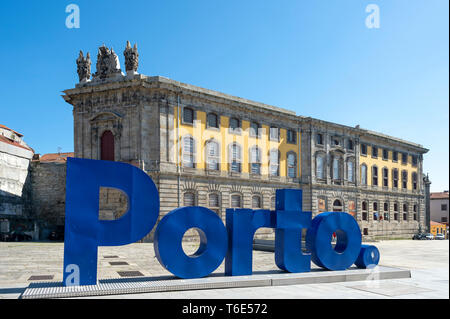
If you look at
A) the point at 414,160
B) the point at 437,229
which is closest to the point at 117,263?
the point at 414,160

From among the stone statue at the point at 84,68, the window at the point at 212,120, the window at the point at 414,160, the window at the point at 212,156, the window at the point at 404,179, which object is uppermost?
the stone statue at the point at 84,68

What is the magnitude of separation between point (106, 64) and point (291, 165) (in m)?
19.5

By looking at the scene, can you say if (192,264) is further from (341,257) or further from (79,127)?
(79,127)

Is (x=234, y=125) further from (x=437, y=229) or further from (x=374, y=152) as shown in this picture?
(x=437, y=229)

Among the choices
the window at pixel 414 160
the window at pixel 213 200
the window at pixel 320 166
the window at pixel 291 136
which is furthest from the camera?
the window at pixel 414 160

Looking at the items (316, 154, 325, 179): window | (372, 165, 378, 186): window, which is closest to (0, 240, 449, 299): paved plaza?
(316, 154, 325, 179): window

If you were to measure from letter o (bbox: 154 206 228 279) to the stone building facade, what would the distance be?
18566mm

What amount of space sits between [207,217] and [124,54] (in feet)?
75.3

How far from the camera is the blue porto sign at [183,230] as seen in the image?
11.2 metres

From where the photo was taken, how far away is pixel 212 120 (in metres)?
34.5

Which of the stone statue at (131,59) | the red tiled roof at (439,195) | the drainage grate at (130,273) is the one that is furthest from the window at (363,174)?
the drainage grate at (130,273)

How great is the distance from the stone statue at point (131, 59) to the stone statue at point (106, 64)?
0.82 metres

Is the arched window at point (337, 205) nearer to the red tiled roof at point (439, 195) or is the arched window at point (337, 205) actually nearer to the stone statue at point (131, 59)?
the stone statue at point (131, 59)
